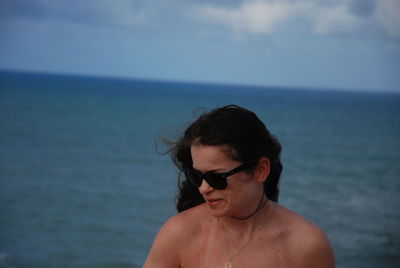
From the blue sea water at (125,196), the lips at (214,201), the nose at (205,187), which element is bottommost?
the blue sea water at (125,196)

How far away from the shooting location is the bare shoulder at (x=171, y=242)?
96.4 inches

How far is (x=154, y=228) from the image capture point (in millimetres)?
15953

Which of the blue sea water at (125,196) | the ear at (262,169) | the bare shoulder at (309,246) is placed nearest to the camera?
the ear at (262,169)

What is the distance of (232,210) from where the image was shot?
240 centimetres

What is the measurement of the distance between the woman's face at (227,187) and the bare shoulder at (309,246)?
26 centimetres

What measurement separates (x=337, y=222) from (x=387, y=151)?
23951 mm

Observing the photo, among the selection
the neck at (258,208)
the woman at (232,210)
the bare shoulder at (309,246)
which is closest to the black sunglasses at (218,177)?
the woman at (232,210)

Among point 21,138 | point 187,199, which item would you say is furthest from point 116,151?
point 187,199

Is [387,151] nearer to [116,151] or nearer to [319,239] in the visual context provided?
[116,151]

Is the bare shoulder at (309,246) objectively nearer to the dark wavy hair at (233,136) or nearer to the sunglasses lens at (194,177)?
the dark wavy hair at (233,136)

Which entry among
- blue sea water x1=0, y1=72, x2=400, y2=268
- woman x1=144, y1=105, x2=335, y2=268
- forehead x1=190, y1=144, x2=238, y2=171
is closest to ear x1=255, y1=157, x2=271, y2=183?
woman x1=144, y1=105, x2=335, y2=268

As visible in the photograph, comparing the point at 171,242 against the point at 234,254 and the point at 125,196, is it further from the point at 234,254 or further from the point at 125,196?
the point at 125,196

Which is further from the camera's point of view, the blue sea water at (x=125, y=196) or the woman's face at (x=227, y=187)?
the blue sea water at (x=125, y=196)

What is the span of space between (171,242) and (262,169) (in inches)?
18.6
